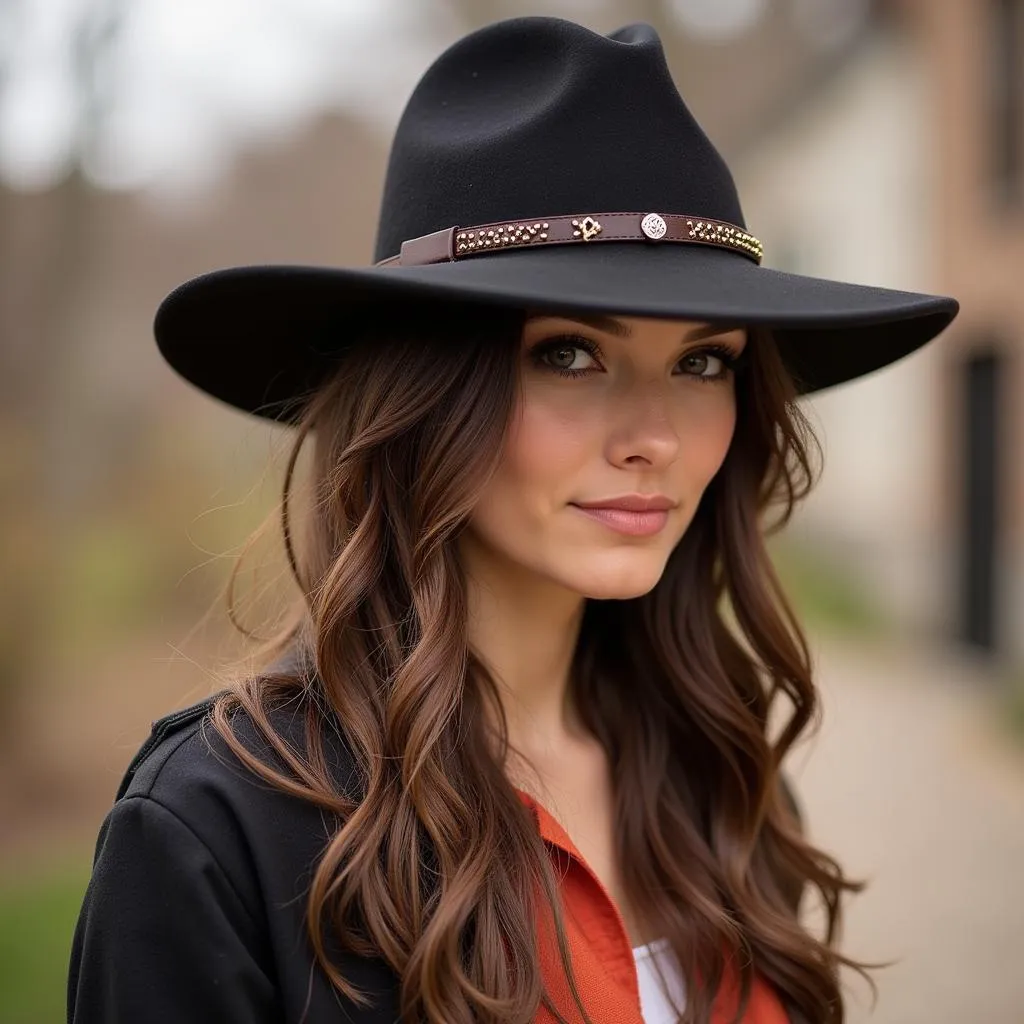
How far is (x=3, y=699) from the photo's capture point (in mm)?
6270

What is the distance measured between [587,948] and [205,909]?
59 cm

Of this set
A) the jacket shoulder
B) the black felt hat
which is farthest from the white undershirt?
the black felt hat

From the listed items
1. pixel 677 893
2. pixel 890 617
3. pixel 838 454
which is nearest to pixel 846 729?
pixel 890 617

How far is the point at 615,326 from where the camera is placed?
165 centimetres

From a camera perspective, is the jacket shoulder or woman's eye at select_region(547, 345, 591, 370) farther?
woman's eye at select_region(547, 345, 591, 370)

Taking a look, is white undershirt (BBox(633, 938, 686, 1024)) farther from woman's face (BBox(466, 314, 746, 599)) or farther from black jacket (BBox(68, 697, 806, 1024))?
woman's face (BBox(466, 314, 746, 599))

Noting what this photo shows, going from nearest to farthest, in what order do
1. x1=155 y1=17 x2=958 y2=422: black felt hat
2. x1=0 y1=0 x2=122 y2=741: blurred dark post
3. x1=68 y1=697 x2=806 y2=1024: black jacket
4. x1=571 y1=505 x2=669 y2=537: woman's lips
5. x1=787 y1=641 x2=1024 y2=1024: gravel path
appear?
x1=68 y1=697 x2=806 y2=1024: black jacket → x1=155 y1=17 x2=958 y2=422: black felt hat → x1=571 y1=505 x2=669 y2=537: woman's lips → x1=787 y1=641 x2=1024 y2=1024: gravel path → x1=0 y1=0 x2=122 y2=741: blurred dark post

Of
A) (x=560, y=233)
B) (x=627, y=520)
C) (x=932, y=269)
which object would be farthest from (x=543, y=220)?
(x=932, y=269)

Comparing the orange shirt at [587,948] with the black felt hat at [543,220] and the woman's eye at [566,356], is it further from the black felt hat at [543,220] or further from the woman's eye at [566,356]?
the black felt hat at [543,220]

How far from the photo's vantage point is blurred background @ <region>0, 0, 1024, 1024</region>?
5477mm

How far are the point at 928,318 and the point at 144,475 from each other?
8603 millimetres

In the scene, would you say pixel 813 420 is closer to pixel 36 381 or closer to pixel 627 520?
pixel 627 520

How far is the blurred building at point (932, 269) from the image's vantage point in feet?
32.4

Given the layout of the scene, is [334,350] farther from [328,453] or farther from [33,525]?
[33,525]
